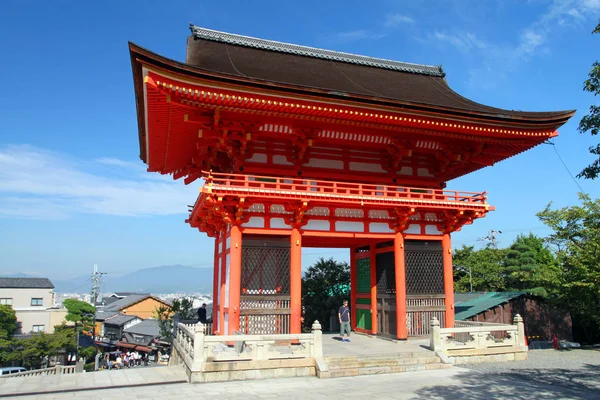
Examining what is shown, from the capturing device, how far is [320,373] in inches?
439

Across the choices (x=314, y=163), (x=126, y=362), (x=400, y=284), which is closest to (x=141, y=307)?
(x=126, y=362)

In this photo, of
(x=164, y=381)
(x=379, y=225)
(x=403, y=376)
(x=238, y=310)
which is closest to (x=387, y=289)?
(x=379, y=225)

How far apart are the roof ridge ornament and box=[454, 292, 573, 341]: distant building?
1179 cm

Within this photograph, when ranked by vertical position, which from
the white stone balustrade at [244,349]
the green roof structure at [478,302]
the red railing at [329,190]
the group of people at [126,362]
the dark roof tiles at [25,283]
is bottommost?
the group of people at [126,362]

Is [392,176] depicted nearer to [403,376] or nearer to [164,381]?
[403,376]

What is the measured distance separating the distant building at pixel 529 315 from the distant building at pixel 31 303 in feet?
155

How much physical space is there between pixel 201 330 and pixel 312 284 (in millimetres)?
13098

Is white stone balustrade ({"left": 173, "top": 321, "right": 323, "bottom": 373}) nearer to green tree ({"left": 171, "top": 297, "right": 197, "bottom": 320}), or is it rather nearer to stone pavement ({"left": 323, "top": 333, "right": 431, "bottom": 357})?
stone pavement ({"left": 323, "top": 333, "right": 431, "bottom": 357})

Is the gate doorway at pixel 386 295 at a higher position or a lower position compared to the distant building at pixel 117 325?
higher

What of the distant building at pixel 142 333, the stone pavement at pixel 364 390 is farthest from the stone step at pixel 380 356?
the distant building at pixel 142 333

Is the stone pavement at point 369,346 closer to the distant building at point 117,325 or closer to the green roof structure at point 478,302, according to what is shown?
the green roof structure at point 478,302

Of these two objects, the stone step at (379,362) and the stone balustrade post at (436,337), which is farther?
the stone balustrade post at (436,337)

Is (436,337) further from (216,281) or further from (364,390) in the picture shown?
(216,281)

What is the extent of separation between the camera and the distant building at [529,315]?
70.3ft
